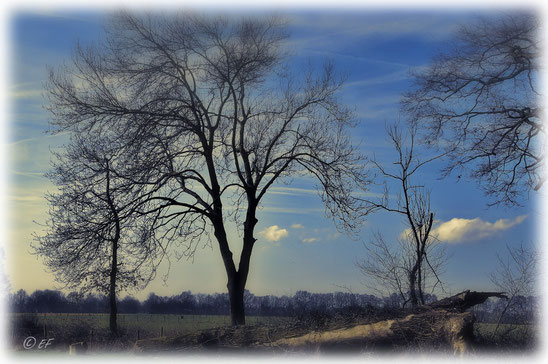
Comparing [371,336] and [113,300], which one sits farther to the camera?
[113,300]

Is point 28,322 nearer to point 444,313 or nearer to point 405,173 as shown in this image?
point 405,173

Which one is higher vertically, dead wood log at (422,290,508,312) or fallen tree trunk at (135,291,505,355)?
dead wood log at (422,290,508,312)

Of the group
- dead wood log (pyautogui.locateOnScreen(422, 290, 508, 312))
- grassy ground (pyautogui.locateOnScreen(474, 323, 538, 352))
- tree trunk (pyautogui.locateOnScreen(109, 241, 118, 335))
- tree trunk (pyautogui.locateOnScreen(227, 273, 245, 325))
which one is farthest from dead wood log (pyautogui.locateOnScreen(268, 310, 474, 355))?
tree trunk (pyautogui.locateOnScreen(109, 241, 118, 335))

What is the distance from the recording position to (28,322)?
78.3 ft

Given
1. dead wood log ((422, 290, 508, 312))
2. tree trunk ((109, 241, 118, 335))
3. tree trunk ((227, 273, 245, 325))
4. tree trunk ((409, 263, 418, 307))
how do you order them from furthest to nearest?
tree trunk ((109, 241, 118, 335)) → tree trunk ((227, 273, 245, 325)) → tree trunk ((409, 263, 418, 307)) → dead wood log ((422, 290, 508, 312))

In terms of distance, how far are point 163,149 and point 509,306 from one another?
994cm

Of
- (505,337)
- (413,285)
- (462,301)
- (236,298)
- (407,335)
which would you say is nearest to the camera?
(407,335)

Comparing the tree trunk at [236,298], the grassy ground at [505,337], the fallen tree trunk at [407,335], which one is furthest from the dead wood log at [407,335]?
the tree trunk at [236,298]

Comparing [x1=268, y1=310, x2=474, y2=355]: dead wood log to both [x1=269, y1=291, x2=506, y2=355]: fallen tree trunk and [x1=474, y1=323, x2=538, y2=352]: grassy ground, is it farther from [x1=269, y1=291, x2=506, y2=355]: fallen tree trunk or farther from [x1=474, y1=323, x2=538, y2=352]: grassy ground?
[x1=474, y1=323, x2=538, y2=352]: grassy ground

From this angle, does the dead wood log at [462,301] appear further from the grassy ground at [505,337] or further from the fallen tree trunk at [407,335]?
the grassy ground at [505,337]

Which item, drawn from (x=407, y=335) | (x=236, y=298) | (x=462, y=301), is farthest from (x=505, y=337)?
(x=236, y=298)

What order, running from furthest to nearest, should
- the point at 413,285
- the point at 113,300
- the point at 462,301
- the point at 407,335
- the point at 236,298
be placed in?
the point at 113,300 < the point at 236,298 < the point at 413,285 < the point at 462,301 < the point at 407,335

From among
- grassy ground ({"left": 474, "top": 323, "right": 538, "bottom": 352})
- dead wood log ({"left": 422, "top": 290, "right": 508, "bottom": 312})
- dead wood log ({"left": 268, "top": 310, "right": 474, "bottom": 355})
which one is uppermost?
dead wood log ({"left": 422, "top": 290, "right": 508, "bottom": 312})

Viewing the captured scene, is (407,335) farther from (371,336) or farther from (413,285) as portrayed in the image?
(413,285)
